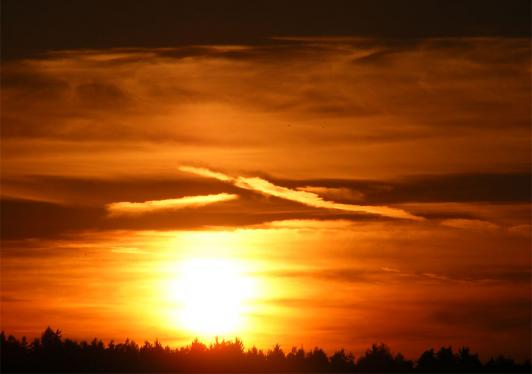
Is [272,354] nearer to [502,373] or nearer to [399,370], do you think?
[399,370]

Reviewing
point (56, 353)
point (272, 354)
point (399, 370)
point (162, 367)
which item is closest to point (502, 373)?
point (399, 370)

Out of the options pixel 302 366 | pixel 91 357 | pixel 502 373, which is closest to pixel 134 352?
pixel 91 357

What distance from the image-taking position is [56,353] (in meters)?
124

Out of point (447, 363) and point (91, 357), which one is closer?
point (91, 357)

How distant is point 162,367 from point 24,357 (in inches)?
436

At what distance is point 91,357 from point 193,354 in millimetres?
8498

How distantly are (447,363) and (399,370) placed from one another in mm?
7181

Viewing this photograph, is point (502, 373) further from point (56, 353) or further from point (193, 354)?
point (56, 353)

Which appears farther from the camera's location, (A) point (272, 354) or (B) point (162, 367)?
(A) point (272, 354)

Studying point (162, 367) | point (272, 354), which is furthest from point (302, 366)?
point (162, 367)

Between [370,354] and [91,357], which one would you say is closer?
[91,357]

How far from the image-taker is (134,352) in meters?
129

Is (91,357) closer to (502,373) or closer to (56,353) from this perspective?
(56,353)

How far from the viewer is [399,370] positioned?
127875 millimetres
